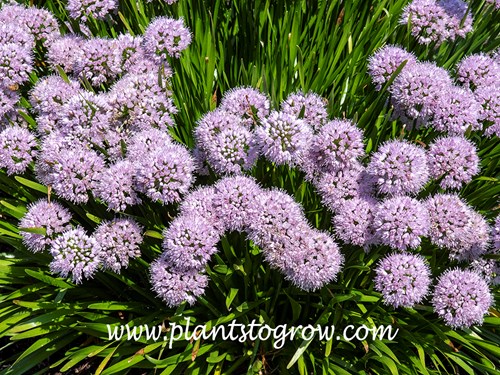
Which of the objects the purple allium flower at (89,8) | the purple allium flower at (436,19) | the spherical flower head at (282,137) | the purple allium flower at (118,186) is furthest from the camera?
the purple allium flower at (89,8)

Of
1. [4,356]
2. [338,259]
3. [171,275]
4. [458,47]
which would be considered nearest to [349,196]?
[338,259]

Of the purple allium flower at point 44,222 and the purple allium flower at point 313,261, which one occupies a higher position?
the purple allium flower at point 313,261

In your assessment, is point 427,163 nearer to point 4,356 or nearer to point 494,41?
point 494,41

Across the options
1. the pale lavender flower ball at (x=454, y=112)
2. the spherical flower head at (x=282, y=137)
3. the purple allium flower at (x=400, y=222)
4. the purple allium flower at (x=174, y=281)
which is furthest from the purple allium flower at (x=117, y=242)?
the pale lavender flower ball at (x=454, y=112)

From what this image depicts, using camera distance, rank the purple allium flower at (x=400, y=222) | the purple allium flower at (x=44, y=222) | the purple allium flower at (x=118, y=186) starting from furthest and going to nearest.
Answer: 1. the purple allium flower at (x=44, y=222)
2. the purple allium flower at (x=118, y=186)
3. the purple allium flower at (x=400, y=222)

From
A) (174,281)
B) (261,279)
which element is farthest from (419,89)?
(174,281)

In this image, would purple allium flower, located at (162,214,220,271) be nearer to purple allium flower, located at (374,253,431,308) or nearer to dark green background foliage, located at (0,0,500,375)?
dark green background foliage, located at (0,0,500,375)

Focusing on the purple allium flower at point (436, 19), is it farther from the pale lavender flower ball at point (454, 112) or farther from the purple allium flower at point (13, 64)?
the purple allium flower at point (13, 64)
